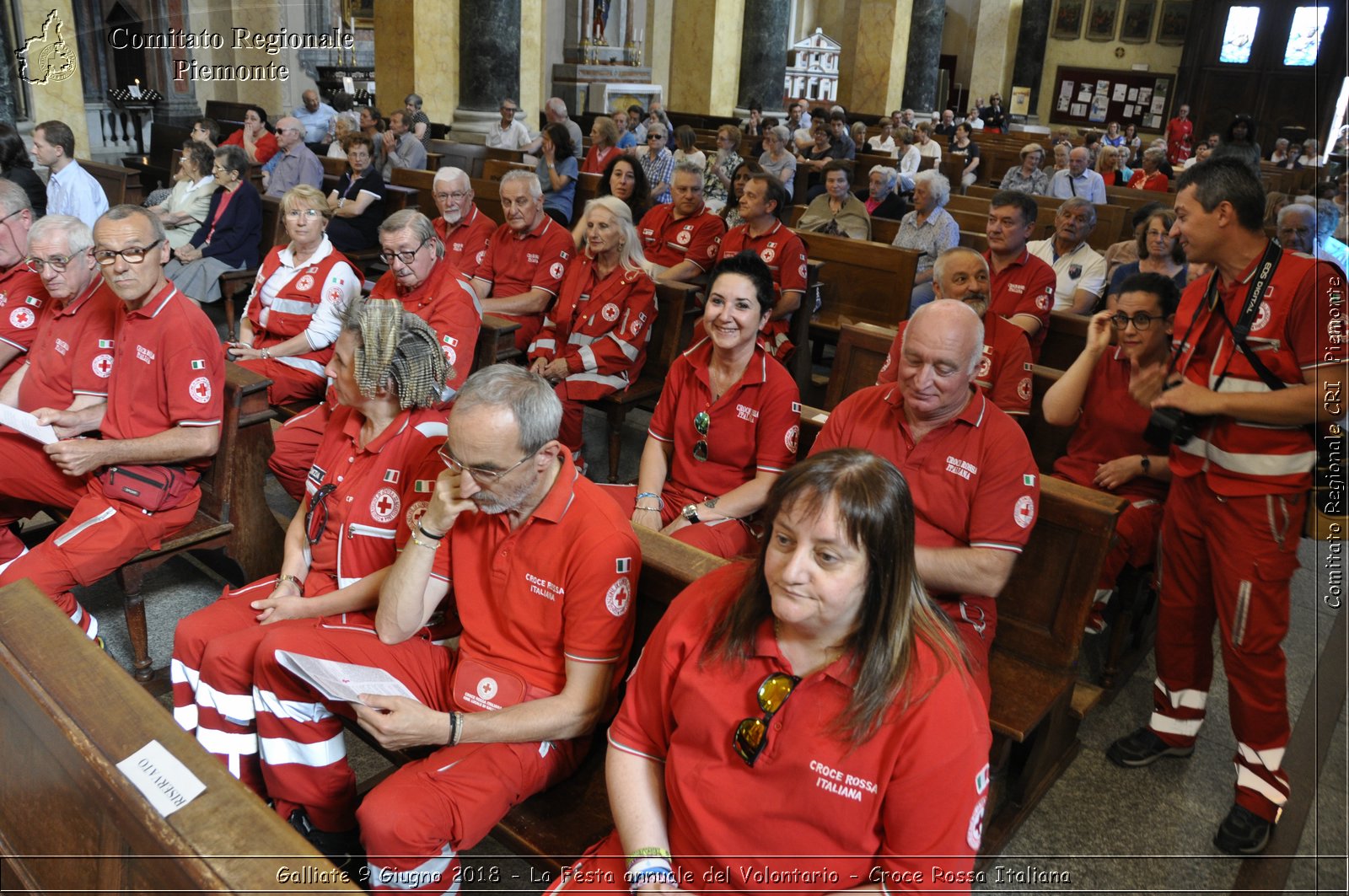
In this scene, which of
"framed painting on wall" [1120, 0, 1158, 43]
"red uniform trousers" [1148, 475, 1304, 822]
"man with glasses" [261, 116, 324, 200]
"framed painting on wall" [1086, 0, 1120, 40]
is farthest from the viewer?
"framed painting on wall" [1086, 0, 1120, 40]

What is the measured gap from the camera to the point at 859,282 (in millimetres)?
5582

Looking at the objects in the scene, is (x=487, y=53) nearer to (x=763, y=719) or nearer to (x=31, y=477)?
(x=31, y=477)

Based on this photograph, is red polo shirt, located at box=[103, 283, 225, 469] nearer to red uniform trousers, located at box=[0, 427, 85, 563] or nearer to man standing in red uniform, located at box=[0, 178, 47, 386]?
red uniform trousers, located at box=[0, 427, 85, 563]

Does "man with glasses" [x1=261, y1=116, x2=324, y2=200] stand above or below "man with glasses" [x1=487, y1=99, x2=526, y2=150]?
below

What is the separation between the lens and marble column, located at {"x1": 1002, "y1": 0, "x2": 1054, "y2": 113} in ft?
75.3

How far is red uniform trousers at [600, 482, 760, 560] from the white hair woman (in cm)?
120

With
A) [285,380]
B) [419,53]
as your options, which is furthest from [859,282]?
[419,53]

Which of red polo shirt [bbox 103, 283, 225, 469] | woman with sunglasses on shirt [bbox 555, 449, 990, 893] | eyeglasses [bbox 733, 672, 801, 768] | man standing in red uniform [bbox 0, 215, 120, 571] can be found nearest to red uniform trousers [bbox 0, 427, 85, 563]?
man standing in red uniform [bbox 0, 215, 120, 571]

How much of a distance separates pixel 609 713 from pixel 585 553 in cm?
39

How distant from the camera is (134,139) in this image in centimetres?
1286

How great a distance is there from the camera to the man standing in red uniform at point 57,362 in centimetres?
318

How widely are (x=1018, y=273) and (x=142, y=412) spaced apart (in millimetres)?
3397

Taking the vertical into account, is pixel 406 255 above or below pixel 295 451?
above

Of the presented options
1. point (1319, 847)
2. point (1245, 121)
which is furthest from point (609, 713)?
point (1245, 121)
